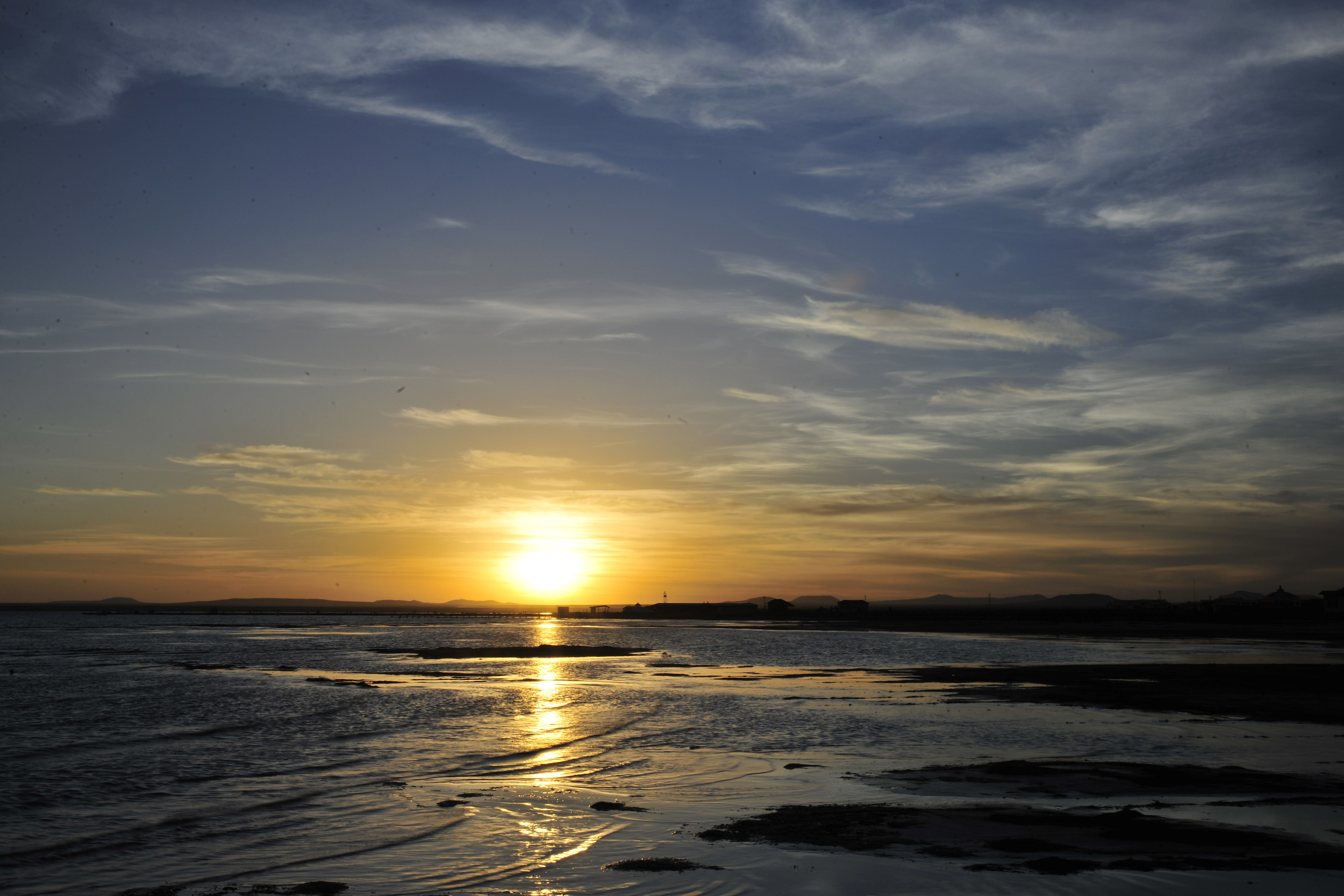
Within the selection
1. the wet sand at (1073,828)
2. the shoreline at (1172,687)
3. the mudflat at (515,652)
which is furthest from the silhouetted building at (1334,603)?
the wet sand at (1073,828)

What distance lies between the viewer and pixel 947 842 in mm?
15344

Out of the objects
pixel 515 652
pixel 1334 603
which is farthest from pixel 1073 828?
pixel 1334 603

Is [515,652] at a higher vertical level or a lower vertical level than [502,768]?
lower

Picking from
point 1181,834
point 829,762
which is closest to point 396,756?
point 829,762

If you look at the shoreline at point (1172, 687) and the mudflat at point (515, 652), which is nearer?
the shoreline at point (1172, 687)

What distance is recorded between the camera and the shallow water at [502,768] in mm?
14102

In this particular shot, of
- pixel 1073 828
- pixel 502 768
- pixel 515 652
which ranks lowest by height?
pixel 515 652

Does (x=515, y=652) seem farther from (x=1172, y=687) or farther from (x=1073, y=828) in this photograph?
(x=1073, y=828)

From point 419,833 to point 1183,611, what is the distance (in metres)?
205

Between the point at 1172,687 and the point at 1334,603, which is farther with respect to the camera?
the point at 1334,603

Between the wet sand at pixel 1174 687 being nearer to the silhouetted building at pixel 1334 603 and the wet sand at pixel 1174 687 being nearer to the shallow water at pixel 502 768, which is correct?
the shallow water at pixel 502 768

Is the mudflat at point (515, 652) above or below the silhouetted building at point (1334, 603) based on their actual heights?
below

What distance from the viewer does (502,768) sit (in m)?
24.2

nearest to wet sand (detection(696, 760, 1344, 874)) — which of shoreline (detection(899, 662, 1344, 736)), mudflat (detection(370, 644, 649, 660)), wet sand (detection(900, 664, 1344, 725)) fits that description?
shoreline (detection(899, 662, 1344, 736))
